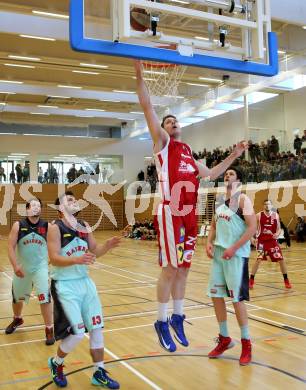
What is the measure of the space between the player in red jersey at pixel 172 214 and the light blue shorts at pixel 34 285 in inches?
84.7

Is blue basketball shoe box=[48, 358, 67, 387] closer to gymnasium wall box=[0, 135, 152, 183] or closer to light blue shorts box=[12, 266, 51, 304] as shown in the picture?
light blue shorts box=[12, 266, 51, 304]

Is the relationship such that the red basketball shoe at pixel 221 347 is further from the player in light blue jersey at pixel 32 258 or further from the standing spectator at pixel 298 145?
the standing spectator at pixel 298 145

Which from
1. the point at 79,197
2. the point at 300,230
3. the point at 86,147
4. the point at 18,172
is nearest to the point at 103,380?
the point at 300,230

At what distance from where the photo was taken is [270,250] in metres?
9.23

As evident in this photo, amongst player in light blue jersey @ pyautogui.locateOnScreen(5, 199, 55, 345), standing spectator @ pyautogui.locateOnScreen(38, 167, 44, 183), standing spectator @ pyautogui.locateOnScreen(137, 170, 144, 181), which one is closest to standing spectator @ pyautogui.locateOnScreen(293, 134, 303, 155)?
standing spectator @ pyautogui.locateOnScreen(137, 170, 144, 181)

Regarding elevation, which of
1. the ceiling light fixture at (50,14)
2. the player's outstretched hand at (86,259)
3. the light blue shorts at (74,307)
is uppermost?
the ceiling light fixture at (50,14)

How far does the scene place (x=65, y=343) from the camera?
4.25 m

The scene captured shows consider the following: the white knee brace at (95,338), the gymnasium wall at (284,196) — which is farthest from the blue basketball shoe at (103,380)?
the gymnasium wall at (284,196)

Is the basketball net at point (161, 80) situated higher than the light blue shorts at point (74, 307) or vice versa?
the basketball net at point (161, 80)

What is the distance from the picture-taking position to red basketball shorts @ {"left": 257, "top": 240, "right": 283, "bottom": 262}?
9.16m

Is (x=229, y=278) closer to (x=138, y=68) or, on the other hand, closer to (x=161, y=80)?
(x=138, y=68)

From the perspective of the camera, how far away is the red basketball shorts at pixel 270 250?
916 cm

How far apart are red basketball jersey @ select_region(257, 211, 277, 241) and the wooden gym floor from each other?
1.02m

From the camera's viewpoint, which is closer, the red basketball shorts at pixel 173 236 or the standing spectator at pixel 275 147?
the red basketball shorts at pixel 173 236
